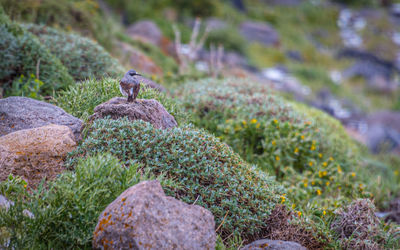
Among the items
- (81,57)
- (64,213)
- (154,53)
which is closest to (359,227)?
(64,213)

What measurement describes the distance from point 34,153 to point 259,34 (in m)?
20.8

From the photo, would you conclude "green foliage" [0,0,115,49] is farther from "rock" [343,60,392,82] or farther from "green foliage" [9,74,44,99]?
"rock" [343,60,392,82]

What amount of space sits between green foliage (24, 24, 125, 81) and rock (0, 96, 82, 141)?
7.01ft

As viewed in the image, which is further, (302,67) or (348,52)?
(348,52)

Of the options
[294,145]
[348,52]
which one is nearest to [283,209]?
[294,145]

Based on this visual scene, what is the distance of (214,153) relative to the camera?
13.7ft

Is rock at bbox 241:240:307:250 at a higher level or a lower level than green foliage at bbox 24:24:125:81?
lower

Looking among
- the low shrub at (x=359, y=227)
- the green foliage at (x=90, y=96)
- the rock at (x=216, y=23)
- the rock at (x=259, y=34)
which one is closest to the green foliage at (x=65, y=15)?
the green foliage at (x=90, y=96)

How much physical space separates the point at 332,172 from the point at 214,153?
3.64 m

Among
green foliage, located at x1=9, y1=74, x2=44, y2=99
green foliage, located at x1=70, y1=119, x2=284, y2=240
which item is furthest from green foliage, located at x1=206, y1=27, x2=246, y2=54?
green foliage, located at x1=70, y1=119, x2=284, y2=240

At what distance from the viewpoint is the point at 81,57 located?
23.0ft

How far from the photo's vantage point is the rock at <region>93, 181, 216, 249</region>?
2.87 metres

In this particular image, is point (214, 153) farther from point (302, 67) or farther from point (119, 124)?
point (302, 67)

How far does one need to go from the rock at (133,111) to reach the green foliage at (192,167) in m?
0.22
